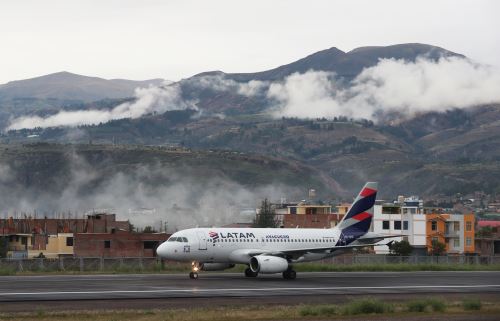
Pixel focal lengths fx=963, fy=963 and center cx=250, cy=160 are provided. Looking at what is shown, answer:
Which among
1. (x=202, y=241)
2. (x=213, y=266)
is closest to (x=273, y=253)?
(x=213, y=266)

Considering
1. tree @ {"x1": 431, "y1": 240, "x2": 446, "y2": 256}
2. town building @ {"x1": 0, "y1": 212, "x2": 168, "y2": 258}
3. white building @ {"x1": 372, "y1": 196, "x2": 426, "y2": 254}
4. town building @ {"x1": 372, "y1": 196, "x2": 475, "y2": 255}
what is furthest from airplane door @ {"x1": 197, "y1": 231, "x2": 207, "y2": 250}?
white building @ {"x1": 372, "y1": 196, "x2": 426, "y2": 254}

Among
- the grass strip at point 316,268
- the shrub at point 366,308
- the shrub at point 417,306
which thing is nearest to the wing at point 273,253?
the grass strip at point 316,268

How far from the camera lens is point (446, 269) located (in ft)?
343

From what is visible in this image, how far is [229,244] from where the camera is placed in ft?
266

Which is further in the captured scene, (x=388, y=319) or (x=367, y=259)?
(x=367, y=259)

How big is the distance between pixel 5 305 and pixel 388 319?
2051 cm

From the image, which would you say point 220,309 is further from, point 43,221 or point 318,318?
point 43,221

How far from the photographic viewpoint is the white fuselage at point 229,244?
258 feet

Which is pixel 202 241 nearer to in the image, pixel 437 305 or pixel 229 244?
pixel 229 244

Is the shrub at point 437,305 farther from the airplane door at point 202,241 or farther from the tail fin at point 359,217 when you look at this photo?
the tail fin at point 359,217

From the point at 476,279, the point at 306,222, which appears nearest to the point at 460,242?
the point at 306,222

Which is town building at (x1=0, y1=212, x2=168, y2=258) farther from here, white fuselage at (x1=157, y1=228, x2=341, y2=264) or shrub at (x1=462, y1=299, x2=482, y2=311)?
shrub at (x1=462, y1=299, x2=482, y2=311)

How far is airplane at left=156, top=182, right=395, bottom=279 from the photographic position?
→ 7912cm

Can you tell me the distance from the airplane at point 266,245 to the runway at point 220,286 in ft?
4.33
